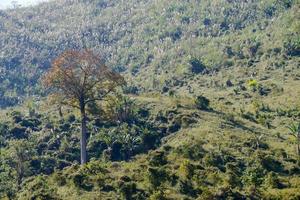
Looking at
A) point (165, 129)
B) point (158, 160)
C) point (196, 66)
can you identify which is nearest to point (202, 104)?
point (165, 129)

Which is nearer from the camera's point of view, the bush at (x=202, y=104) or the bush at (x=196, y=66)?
the bush at (x=202, y=104)

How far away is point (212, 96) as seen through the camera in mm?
109000

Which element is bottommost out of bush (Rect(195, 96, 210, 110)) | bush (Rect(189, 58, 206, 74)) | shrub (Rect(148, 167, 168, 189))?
bush (Rect(189, 58, 206, 74))

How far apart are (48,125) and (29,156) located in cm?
1503

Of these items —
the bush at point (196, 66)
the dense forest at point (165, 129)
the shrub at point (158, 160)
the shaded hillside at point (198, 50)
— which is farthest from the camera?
the bush at point (196, 66)

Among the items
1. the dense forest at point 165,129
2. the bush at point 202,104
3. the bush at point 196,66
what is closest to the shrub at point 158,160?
the dense forest at point 165,129

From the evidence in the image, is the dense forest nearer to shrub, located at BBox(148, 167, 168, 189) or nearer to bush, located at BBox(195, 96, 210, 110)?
shrub, located at BBox(148, 167, 168, 189)

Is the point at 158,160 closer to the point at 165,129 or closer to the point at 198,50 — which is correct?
the point at 165,129

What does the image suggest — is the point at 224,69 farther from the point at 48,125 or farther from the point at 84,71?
the point at 84,71

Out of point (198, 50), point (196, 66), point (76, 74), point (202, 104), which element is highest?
point (76, 74)

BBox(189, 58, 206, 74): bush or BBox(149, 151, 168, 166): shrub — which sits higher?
BBox(149, 151, 168, 166): shrub

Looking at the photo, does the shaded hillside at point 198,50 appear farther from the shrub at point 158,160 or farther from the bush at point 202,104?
the shrub at point 158,160

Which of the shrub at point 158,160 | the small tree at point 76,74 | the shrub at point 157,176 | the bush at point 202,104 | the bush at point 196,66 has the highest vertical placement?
the small tree at point 76,74

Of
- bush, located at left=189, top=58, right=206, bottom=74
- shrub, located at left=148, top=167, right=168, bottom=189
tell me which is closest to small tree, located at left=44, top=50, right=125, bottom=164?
shrub, located at left=148, top=167, right=168, bottom=189
